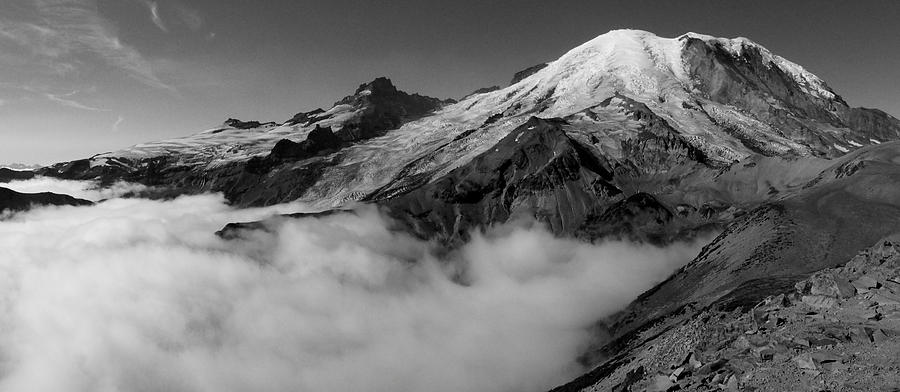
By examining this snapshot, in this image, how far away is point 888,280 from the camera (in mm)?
47469

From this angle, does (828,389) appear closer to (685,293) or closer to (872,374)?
(872,374)

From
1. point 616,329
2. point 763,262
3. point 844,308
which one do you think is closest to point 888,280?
point 844,308

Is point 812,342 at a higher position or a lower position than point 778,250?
higher

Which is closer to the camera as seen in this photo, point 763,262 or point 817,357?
point 817,357

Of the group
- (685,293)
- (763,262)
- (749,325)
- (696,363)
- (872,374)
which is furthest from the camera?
(685,293)

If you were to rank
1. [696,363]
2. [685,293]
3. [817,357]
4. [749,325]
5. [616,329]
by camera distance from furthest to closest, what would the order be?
[616,329], [685,293], [749,325], [696,363], [817,357]

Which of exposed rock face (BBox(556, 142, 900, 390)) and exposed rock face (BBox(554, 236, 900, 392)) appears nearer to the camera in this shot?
exposed rock face (BBox(554, 236, 900, 392))

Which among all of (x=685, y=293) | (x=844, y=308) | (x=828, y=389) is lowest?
(x=685, y=293)

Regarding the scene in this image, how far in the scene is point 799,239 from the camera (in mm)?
160750

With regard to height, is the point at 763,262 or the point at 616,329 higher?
the point at 763,262

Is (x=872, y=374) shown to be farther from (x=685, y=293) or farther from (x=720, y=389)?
(x=685, y=293)

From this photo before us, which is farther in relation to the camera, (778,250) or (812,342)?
(778,250)

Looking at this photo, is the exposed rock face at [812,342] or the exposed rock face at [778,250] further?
the exposed rock face at [778,250]

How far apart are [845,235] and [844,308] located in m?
134
